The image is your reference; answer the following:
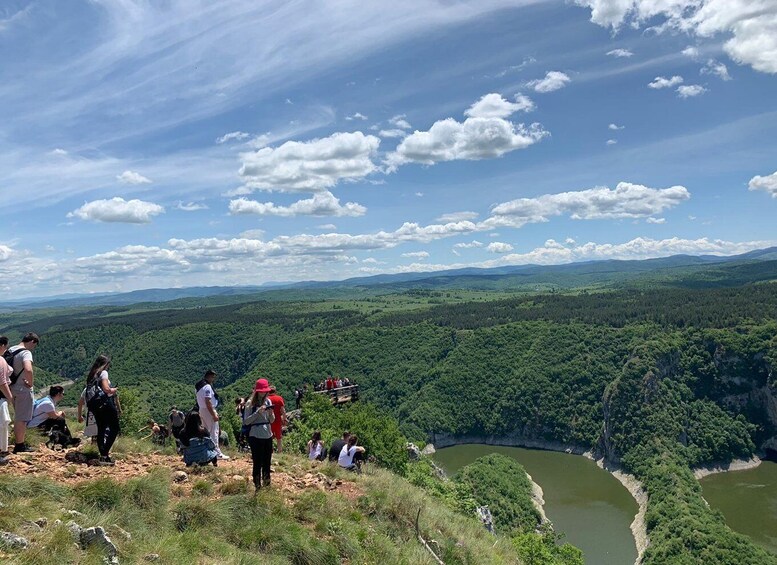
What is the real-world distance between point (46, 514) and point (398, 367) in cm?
12980

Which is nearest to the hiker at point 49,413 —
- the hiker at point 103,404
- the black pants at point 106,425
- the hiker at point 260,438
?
the hiker at point 103,404

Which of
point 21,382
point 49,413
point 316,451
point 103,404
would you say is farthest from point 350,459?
point 21,382

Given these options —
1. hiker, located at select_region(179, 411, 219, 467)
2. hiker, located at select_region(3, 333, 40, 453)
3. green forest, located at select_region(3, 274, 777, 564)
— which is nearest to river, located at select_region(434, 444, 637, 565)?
green forest, located at select_region(3, 274, 777, 564)

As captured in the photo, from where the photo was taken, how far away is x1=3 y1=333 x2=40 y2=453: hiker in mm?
9914

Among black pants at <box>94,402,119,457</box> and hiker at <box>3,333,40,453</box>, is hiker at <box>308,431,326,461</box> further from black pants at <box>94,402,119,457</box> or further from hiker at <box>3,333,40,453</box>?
hiker at <box>3,333,40,453</box>

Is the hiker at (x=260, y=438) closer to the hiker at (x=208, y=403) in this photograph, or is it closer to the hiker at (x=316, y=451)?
the hiker at (x=208, y=403)

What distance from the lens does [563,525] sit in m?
64.0

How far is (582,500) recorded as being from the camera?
73125 millimetres

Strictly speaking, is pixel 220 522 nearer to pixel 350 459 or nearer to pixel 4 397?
pixel 4 397

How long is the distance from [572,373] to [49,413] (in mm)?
117461

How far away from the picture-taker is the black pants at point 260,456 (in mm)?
9984

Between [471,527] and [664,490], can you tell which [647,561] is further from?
[471,527]

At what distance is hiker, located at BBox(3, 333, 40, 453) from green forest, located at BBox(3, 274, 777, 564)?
178ft

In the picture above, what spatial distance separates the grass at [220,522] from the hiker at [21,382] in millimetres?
2587
